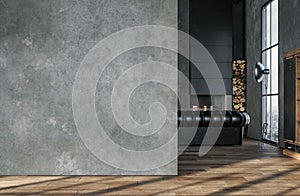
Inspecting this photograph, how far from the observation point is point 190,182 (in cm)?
391

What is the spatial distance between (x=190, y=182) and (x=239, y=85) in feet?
24.4

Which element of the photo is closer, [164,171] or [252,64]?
[164,171]

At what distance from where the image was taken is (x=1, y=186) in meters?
3.68

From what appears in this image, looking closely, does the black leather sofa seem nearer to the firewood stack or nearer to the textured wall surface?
the textured wall surface

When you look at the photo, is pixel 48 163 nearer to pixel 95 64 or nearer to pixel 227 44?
pixel 95 64

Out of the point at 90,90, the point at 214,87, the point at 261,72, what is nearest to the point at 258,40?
the point at 261,72

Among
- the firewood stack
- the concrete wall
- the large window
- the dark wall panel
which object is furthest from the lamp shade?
the firewood stack

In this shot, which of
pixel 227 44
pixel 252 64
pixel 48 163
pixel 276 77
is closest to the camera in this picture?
pixel 48 163

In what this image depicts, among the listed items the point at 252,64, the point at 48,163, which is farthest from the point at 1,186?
the point at 252,64

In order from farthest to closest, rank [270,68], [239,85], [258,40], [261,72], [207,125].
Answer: [239,85], [258,40], [270,68], [261,72], [207,125]

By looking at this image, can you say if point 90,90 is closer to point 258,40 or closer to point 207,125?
point 207,125

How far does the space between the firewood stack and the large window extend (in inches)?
81.8

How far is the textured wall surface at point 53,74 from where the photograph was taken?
416 cm

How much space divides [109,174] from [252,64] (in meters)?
6.31
